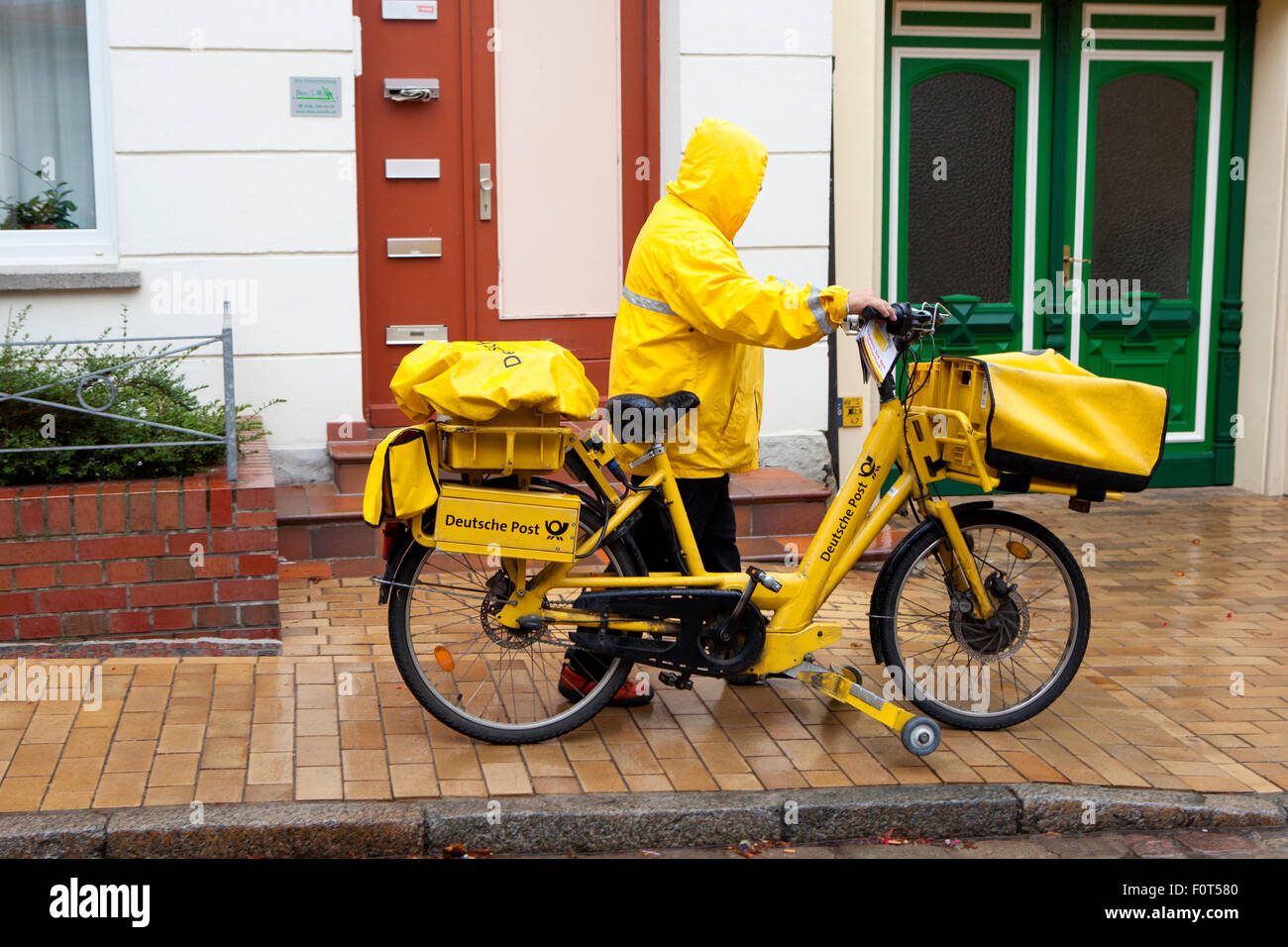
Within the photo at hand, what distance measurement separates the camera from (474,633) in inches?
183

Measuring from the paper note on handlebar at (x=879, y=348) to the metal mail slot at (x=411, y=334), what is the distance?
11.3 ft

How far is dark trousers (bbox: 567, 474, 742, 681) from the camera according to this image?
4738mm

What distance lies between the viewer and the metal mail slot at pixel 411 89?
7.24 m

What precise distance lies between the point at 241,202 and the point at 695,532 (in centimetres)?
332

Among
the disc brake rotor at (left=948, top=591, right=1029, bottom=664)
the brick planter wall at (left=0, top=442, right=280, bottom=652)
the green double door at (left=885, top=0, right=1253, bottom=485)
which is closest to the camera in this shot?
the disc brake rotor at (left=948, top=591, right=1029, bottom=664)

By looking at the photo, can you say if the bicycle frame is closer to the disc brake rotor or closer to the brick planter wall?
the disc brake rotor

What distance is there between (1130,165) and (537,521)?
19.1 feet

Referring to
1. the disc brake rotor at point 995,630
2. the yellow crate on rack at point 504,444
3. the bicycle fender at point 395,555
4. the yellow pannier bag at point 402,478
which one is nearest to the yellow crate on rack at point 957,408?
the disc brake rotor at point 995,630

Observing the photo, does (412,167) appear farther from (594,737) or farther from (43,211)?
(594,737)

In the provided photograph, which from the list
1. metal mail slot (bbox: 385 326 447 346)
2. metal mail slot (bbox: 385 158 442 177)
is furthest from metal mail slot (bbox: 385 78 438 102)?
metal mail slot (bbox: 385 326 447 346)

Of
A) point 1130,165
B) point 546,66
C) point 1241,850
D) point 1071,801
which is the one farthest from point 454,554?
point 1130,165

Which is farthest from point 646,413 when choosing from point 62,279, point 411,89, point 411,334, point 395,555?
point 62,279

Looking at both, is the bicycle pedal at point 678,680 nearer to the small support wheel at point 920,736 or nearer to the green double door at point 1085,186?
the small support wheel at point 920,736
